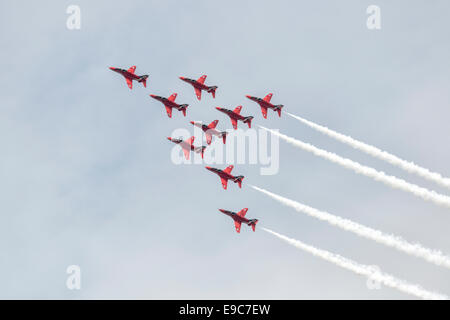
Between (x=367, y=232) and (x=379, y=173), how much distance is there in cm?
1511

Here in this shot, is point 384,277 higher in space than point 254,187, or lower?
lower

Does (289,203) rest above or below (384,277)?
above
